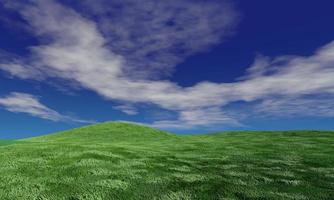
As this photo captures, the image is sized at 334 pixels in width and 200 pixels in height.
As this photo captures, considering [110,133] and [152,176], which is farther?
[110,133]

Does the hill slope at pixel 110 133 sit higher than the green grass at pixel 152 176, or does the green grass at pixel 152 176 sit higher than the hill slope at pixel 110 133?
the hill slope at pixel 110 133

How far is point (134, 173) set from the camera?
27344mm

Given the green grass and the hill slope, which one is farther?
the hill slope

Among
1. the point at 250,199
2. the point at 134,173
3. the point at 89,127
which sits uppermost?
the point at 89,127

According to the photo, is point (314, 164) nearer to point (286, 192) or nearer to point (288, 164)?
point (288, 164)

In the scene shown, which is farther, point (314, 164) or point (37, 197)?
point (314, 164)

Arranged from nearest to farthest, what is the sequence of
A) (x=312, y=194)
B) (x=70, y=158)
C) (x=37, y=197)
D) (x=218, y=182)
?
(x=37, y=197)
(x=312, y=194)
(x=218, y=182)
(x=70, y=158)

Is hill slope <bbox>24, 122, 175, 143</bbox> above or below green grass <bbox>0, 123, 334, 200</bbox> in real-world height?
above

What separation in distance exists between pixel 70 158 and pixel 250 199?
1665cm

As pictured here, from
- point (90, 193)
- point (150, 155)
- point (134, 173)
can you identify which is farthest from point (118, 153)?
point (90, 193)

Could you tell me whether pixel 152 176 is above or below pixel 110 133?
below

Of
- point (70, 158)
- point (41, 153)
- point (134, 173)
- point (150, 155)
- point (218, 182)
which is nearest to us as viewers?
point (218, 182)

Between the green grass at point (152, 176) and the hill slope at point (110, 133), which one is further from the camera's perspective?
the hill slope at point (110, 133)

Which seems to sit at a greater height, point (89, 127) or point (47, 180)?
point (89, 127)
